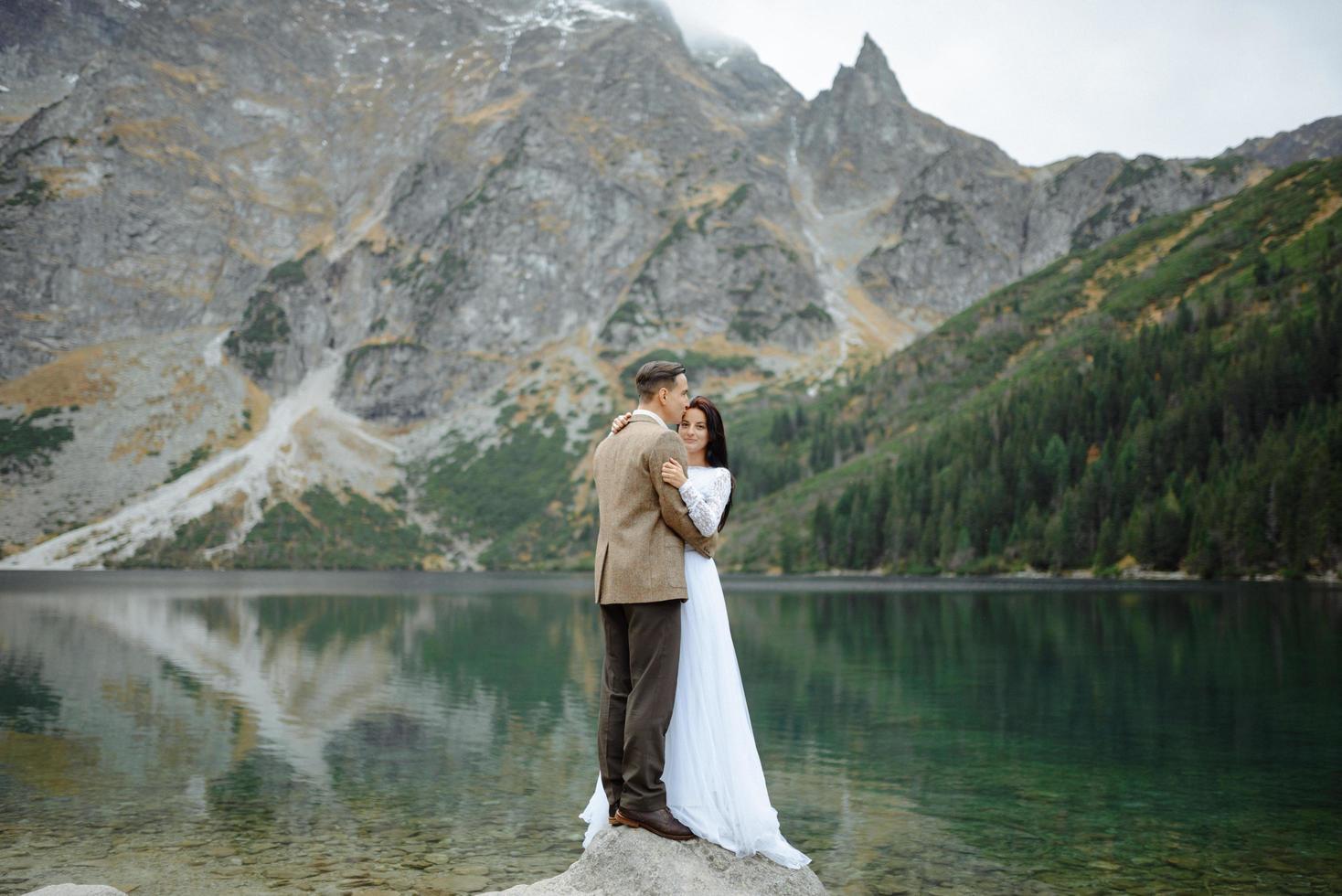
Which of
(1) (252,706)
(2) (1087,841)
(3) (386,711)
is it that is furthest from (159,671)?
(2) (1087,841)

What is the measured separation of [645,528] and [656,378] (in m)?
→ 1.48

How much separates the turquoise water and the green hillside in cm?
5628

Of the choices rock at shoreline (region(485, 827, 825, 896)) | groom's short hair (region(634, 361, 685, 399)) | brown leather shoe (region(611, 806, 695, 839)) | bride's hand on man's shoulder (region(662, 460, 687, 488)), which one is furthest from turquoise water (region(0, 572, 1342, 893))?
groom's short hair (region(634, 361, 685, 399))

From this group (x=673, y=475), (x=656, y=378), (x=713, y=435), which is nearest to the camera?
(x=673, y=475)

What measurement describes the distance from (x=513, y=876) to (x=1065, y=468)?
128m

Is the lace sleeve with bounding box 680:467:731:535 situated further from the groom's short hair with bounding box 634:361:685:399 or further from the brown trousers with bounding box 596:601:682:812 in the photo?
the groom's short hair with bounding box 634:361:685:399

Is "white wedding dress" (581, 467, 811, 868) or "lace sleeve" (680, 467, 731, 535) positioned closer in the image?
"lace sleeve" (680, 467, 731, 535)

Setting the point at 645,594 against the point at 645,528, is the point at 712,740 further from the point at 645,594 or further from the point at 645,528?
the point at 645,528

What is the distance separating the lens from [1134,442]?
119562 millimetres

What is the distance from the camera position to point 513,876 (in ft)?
41.5

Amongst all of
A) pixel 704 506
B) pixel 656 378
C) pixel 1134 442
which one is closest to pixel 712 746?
pixel 704 506

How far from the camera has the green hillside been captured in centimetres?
9725

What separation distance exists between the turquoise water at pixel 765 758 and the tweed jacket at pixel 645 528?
645 cm

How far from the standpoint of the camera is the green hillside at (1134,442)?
97250 millimetres
